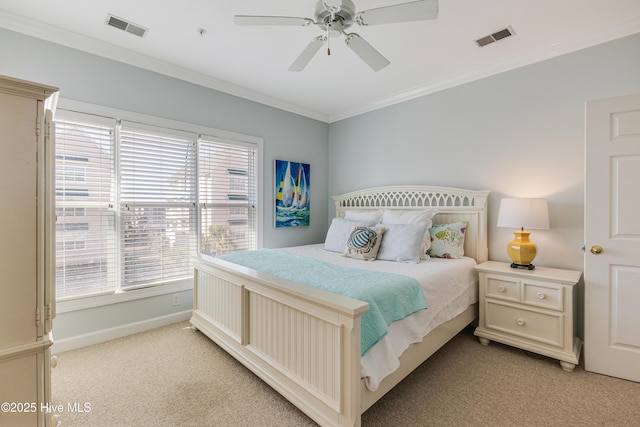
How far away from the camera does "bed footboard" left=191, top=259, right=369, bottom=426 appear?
143 cm

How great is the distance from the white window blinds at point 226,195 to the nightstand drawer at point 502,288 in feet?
8.83

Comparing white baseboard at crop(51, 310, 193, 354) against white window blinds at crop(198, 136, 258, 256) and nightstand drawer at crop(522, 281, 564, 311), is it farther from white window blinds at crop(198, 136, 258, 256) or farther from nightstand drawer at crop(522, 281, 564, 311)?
nightstand drawer at crop(522, 281, 564, 311)

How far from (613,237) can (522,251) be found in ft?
1.97

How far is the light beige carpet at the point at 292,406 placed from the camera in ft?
5.51

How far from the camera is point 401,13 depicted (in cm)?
163

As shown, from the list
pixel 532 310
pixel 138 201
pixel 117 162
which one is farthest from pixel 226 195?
pixel 532 310

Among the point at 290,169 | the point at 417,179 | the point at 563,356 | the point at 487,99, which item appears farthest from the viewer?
the point at 290,169

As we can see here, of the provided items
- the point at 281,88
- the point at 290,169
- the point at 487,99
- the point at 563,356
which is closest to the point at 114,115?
the point at 281,88

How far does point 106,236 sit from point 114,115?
3.75ft

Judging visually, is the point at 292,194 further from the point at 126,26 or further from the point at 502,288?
the point at 502,288

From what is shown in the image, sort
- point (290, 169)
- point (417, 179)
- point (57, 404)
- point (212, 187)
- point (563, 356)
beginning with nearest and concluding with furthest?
point (57, 404) → point (563, 356) → point (212, 187) → point (417, 179) → point (290, 169)

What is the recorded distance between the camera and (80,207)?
2.56 metres

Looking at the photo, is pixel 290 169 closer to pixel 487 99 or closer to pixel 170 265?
pixel 170 265

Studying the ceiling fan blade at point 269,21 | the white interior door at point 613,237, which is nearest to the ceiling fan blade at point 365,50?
the ceiling fan blade at point 269,21
